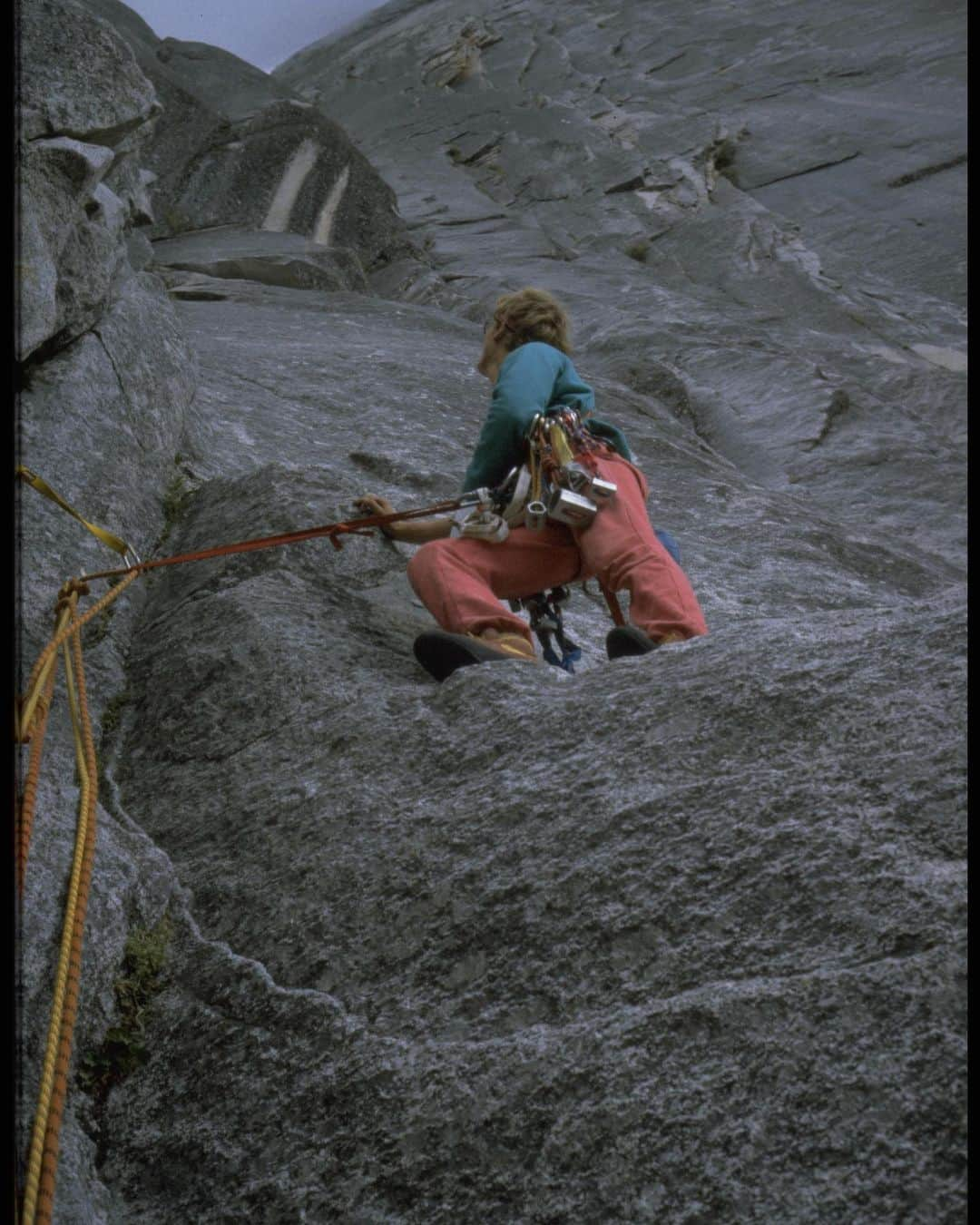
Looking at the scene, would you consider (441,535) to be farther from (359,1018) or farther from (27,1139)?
(27,1139)

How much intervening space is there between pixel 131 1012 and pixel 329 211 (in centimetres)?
1746

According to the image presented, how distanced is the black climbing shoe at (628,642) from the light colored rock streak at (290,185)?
1477cm

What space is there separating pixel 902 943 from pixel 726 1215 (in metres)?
0.67

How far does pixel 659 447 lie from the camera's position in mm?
10055

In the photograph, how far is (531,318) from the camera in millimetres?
5746

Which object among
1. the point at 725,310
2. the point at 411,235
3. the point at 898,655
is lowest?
the point at 898,655

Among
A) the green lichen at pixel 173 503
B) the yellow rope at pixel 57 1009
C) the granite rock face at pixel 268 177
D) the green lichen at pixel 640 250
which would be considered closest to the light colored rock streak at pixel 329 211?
the granite rock face at pixel 268 177

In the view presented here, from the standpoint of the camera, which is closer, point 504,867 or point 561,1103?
point 561,1103

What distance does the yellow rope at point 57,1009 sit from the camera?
8.71 feet

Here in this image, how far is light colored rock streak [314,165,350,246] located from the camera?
62.6ft

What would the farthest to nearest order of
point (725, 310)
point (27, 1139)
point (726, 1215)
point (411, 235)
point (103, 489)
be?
point (411, 235)
point (725, 310)
point (103, 489)
point (27, 1139)
point (726, 1215)

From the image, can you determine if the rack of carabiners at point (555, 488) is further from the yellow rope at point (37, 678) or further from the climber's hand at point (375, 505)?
the yellow rope at point (37, 678)

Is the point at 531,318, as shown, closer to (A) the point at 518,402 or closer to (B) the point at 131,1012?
(A) the point at 518,402
